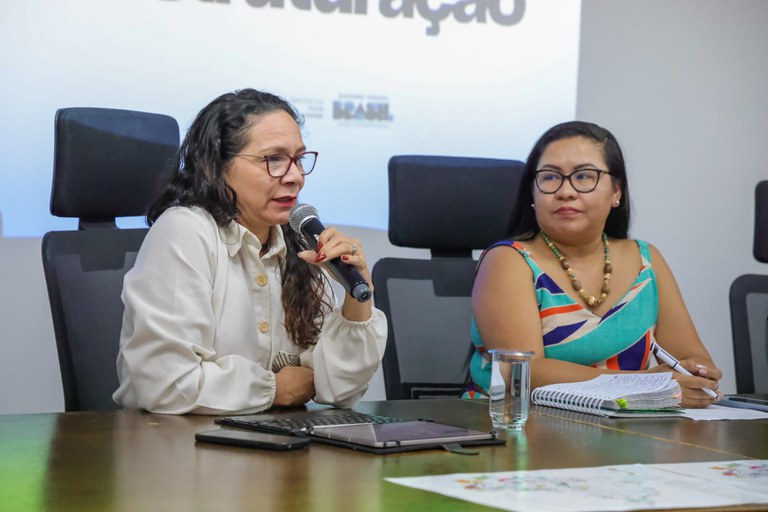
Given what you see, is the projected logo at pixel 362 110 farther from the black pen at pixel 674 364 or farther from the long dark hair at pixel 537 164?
the black pen at pixel 674 364

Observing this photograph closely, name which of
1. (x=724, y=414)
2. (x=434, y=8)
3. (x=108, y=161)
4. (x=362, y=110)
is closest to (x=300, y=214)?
(x=108, y=161)

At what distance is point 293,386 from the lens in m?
1.98

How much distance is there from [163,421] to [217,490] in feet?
1.92

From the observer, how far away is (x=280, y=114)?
7.11 feet

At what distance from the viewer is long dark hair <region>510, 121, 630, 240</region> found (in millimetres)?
2521

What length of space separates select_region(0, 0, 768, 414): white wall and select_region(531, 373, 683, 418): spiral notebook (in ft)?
6.83

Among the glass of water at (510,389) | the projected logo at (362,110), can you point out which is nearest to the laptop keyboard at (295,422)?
the glass of water at (510,389)

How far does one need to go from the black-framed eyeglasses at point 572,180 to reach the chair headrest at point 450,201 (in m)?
0.16

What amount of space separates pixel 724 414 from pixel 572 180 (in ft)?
2.41

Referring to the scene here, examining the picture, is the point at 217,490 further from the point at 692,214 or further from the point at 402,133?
the point at 692,214

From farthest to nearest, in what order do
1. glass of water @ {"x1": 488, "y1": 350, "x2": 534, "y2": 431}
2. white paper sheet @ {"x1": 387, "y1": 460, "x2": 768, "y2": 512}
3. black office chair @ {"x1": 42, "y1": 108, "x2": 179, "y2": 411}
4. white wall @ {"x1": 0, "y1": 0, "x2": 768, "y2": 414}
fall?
white wall @ {"x1": 0, "y1": 0, "x2": 768, "y2": 414}, black office chair @ {"x1": 42, "y1": 108, "x2": 179, "y2": 411}, glass of water @ {"x1": 488, "y1": 350, "x2": 534, "y2": 431}, white paper sheet @ {"x1": 387, "y1": 460, "x2": 768, "y2": 512}

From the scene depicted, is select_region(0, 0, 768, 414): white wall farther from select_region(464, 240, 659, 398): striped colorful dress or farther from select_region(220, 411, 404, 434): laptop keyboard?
select_region(220, 411, 404, 434): laptop keyboard

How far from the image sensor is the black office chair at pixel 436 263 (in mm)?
2627

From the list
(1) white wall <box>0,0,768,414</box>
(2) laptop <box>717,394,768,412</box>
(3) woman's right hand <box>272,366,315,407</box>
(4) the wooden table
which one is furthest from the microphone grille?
(1) white wall <box>0,0,768,414</box>
